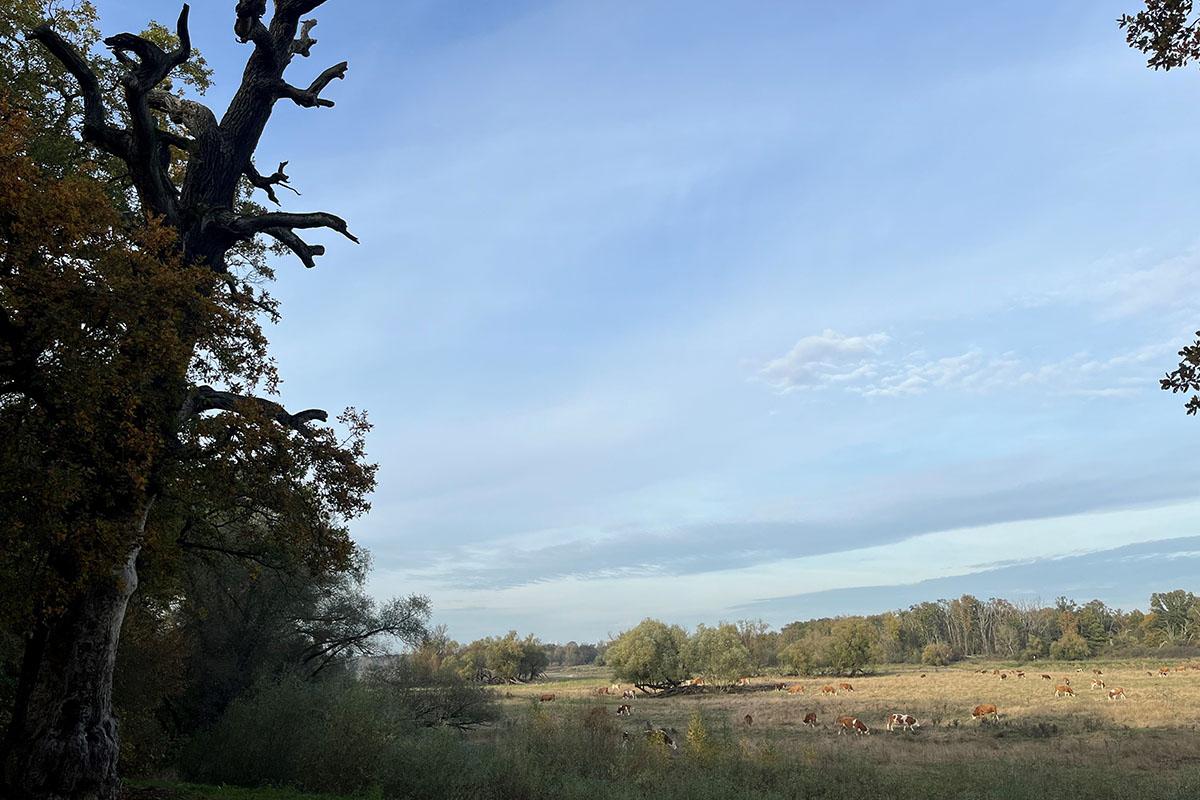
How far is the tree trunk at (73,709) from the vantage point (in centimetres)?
1027

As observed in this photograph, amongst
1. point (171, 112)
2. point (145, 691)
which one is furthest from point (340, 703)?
point (171, 112)

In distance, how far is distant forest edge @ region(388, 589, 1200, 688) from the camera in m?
73.0

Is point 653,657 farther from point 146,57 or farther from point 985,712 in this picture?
point 146,57

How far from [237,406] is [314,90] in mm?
7584

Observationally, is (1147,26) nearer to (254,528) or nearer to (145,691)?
(254,528)

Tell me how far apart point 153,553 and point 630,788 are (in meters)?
11.4

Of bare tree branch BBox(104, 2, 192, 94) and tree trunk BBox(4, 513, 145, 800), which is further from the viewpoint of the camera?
bare tree branch BBox(104, 2, 192, 94)

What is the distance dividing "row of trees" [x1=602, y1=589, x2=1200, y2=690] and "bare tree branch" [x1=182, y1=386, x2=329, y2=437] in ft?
210

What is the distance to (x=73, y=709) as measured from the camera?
10.6 m

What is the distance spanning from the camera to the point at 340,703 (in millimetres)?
19031

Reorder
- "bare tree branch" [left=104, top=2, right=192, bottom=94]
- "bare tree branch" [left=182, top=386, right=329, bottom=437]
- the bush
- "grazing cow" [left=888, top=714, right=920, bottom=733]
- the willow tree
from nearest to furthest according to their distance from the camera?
the willow tree → "bare tree branch" [left=182, top=386, right=329, bottom=437] → "bare tree branch" [left=104, top=2, right=192, bottom=94] → "grazing cow" [left=888, top=714, right=920, bottom=733] → the bush

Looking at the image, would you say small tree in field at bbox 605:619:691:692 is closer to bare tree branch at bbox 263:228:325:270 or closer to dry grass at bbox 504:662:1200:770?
dry grass at bbox 504:662:1200:770

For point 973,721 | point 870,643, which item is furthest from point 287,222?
point 870,643

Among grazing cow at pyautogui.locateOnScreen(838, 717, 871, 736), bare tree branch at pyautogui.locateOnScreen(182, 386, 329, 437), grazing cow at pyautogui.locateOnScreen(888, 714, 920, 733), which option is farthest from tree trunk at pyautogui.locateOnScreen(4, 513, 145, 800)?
grazing cow at pyautogui.locateOnScreen(888, 714, 920, 733)
